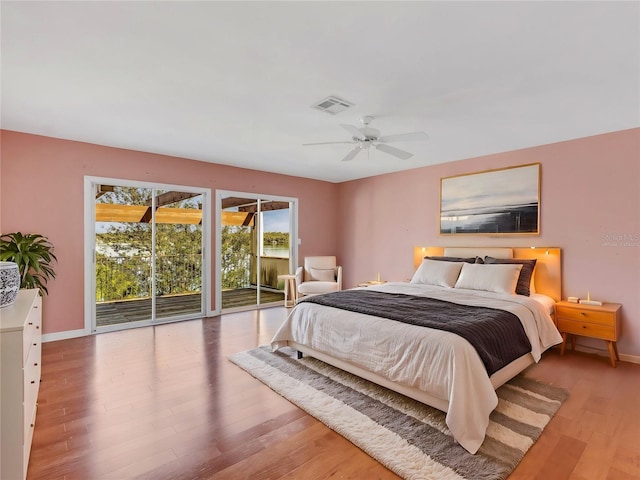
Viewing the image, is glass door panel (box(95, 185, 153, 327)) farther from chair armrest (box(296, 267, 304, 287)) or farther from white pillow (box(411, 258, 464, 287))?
white pillow (box(411, 258, 464, 287))

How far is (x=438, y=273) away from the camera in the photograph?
14.7 ft

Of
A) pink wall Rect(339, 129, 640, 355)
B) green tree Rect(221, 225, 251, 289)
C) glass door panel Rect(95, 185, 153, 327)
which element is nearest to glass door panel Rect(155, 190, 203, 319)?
glass door panel Rect(95, 185, 153, 327)

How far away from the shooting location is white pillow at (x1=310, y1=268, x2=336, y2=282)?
6051 mm

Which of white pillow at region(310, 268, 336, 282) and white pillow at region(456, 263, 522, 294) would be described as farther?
white pillow at region(310, 268, 336, 282)

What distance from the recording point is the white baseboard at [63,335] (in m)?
4.00

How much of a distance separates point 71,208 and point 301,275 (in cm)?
354

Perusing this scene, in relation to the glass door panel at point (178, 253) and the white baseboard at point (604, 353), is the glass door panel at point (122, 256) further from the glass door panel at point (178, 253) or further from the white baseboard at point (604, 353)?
the white baseboard at point (604, 353)

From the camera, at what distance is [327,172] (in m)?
6.02

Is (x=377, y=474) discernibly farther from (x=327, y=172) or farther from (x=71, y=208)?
(x=327, y=172)

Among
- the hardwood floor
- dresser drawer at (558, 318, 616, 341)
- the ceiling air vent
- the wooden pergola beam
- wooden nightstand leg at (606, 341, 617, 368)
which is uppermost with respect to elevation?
the ceiling air vent

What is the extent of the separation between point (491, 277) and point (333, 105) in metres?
2.71

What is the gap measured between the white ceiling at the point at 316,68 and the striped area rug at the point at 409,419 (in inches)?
97.6

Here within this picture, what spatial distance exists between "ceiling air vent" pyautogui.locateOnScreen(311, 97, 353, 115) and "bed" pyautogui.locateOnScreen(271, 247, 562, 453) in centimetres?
188

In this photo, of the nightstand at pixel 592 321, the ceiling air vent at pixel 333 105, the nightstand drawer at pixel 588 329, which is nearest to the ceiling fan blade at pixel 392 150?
the ceiling air vent at pixel 333 105
